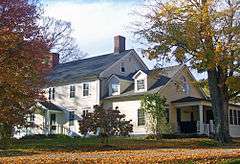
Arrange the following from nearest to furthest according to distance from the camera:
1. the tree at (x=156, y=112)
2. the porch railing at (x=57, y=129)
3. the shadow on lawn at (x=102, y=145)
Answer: the shadow on lawn at (x=102, y=145) < the tree at (x=156, y=112) < the porch railing at (x=57, y=129)

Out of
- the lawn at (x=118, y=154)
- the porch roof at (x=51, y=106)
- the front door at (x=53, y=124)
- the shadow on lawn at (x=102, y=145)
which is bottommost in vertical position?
the lawn at (x=118, y=154)

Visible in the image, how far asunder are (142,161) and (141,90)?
87.4ft

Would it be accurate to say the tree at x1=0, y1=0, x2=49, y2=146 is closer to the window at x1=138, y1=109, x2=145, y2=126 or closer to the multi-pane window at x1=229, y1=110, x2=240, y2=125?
the window at x1=138, y1=109, x2=145, y2=126

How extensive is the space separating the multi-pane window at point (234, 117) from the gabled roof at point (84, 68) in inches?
500

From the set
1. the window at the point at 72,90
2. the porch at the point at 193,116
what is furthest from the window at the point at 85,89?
the porch at the point at 193,116

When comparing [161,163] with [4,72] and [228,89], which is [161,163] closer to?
[4,72]

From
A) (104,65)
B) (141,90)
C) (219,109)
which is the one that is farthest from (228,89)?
(104,65)

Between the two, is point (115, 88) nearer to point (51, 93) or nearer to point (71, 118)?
point (71, 118)

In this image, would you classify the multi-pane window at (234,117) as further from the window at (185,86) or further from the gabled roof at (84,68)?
the gabled roof at (84,68)

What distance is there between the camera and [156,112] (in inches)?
1431

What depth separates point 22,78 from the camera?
2267 centimetres

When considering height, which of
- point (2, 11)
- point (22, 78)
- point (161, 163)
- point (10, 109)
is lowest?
point (161, 163)

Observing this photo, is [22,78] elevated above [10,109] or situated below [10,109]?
above

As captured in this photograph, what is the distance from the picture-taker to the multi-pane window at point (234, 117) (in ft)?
148
